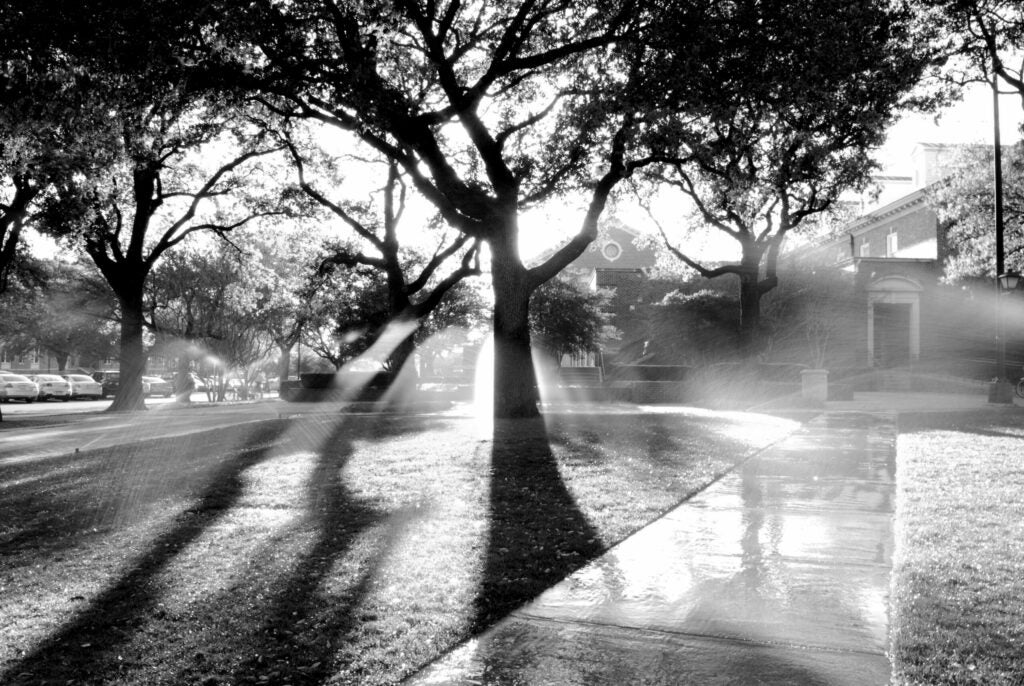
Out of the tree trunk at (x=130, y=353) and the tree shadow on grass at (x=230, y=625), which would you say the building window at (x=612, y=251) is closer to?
the tree trunk at (x=130, y=353)

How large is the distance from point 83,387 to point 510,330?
41541mm

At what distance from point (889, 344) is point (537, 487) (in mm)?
33616

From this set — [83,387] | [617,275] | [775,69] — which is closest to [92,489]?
[775,69]

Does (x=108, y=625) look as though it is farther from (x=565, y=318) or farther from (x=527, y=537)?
(x=565, y=318)

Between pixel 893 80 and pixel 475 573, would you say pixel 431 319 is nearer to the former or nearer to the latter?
pixel 893 80

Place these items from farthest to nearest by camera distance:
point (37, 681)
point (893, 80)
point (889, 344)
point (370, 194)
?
point (889, 344) → point (370, 194) → point (893, 80) → point (37, 681)

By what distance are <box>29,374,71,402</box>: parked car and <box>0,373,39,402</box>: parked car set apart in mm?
1301

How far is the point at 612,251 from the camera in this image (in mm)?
58781

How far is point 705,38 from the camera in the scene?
12.3m

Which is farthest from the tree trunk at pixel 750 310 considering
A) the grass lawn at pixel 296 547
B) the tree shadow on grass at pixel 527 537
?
the tree shadow on grass at pixel 527 537

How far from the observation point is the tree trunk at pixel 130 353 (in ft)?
95.0

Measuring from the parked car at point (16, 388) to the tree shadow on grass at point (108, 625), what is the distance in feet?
139

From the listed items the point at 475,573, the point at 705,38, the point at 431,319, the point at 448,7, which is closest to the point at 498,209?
the point at 448,7

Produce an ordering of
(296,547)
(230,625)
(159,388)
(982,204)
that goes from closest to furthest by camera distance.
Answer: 1. (230,625)
2. (296,547)
3. (982,204)
4. (159,388)
